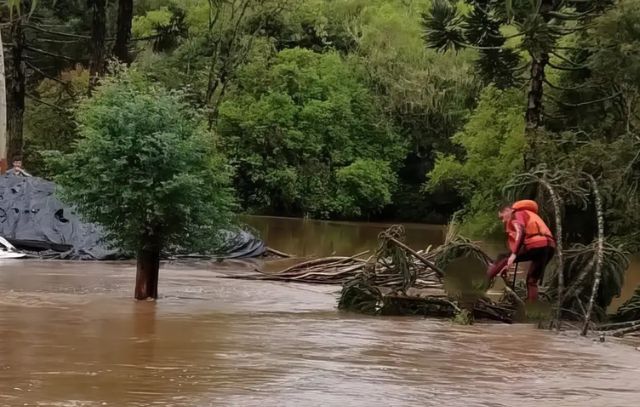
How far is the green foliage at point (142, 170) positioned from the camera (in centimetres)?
1337

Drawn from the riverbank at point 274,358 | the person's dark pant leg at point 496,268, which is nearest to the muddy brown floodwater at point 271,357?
the riverbank at point 274,358

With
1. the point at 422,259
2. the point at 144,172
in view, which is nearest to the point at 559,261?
the point at 422,259

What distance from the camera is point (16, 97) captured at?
35.6 m

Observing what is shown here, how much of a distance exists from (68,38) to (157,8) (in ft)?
44.3

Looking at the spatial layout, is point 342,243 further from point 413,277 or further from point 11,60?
point 413,277

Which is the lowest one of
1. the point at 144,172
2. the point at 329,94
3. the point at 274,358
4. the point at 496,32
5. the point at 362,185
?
the point at 274,358

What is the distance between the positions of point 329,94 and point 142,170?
4191 centimetres

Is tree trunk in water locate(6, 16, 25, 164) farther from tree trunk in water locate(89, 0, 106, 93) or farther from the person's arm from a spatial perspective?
the person's arm

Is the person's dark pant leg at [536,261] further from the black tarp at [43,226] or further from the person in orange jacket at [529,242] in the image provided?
the black tarp at [43,226]

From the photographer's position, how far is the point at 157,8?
55.2 meters

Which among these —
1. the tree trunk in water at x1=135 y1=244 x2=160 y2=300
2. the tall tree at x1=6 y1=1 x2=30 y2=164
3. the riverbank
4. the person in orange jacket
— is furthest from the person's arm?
the tall tree at x1=6 y1=1 x2=30 y2=164

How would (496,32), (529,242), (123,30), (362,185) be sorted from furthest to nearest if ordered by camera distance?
(362,185) → (123,30) → (496,32) → (529,242)

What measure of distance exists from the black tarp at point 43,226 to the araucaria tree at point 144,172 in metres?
8.82

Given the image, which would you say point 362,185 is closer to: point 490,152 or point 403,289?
point 490,152
